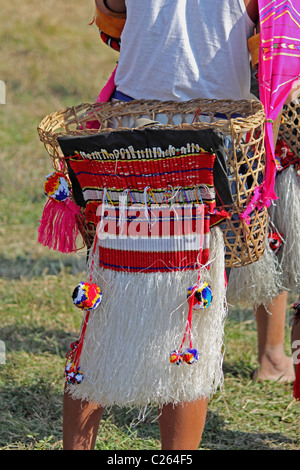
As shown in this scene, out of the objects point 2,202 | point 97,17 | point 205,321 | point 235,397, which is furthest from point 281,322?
point 2,202

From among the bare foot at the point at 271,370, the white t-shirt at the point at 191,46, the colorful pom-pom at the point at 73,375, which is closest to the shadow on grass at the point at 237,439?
the bare foot at the point at 271,370

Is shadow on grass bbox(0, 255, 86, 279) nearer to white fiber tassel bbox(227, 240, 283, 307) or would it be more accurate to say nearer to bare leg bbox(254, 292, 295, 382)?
bare leg bbox(254, 292, 295, 382)

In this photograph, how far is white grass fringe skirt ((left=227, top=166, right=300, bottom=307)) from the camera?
215 cm

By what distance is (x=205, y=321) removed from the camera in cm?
160

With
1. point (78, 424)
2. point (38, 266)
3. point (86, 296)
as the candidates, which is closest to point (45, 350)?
point (38, 266)

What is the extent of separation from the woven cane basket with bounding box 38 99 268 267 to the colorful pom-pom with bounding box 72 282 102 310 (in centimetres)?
33

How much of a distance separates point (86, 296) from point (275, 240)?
2.77ft

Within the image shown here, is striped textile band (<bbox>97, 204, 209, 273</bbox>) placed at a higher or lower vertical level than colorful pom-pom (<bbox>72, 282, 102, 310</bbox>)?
higher

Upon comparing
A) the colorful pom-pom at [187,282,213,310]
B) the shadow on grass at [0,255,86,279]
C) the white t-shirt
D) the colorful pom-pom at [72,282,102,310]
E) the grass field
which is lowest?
the shadow on grass at [0,255,86,279]

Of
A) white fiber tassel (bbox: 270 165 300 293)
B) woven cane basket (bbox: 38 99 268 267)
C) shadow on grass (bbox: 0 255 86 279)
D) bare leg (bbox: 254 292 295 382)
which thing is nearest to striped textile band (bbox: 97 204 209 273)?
woven cane basket (bbox: 38 99 268 267)

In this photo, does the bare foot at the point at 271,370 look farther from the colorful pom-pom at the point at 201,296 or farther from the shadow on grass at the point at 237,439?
the colorful pom-pom at the point at 201,296

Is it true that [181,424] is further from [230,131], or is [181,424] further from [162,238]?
[230,131]

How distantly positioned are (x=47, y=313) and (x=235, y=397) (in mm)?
1002

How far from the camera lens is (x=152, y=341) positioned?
1.57 meters
